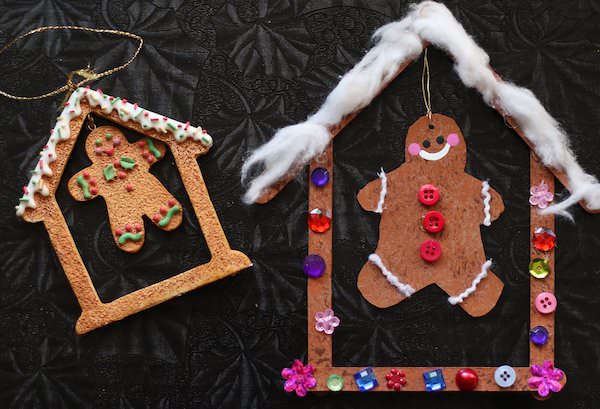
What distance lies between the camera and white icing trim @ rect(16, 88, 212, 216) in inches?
47.8

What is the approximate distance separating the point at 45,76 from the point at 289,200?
515mm

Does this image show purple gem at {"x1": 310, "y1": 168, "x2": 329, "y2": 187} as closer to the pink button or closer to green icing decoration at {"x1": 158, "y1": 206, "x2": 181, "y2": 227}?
green icing decoration at {"x1": 158, "y1": 206, "x2": 181, "y2": 227}

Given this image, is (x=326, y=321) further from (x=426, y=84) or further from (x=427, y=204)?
(x=426, y=84)

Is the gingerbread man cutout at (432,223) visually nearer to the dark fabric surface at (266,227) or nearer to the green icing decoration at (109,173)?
the dark fabric surface at (266,227)

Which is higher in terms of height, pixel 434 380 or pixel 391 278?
pixel 391 278

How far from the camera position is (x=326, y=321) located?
121 cm

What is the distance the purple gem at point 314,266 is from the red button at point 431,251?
182mm

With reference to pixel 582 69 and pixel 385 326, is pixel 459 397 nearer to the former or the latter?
pixel 385 326

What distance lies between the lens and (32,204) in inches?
47.8

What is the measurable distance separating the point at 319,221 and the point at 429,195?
0.20 m

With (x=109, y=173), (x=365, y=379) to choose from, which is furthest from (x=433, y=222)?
(x=109, y=173)

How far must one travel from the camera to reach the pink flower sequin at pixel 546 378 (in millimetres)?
1192

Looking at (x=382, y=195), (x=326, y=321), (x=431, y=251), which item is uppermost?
(x=382, y=195)

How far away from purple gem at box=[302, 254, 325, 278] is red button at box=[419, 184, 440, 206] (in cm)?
21
